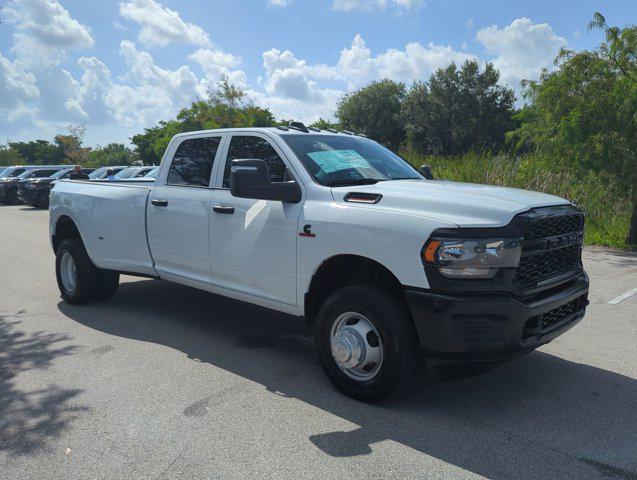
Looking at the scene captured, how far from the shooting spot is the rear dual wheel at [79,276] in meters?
6.35

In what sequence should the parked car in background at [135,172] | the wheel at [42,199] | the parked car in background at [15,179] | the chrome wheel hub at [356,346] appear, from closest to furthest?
the chrome wheel hub at [356,346], the parked car in background at [135,172], the wheel at [42,199], the parked car in background at [15,179]

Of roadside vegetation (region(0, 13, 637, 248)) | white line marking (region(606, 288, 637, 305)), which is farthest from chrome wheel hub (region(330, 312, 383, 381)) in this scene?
roadside vegetation (region(0, 13, 637, 248))

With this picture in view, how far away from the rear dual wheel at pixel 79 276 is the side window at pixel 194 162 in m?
1.69

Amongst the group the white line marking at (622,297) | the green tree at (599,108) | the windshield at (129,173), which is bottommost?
the white line marking at (622,297)

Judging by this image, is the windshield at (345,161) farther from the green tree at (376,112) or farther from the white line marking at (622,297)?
the green tree at (376,112)

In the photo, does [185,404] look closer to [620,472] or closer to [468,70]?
[620,472]

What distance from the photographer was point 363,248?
365cm

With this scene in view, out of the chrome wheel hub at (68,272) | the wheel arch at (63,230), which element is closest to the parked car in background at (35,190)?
the wheel arch at (63,230)

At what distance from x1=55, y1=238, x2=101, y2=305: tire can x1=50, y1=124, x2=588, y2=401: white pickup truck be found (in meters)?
1.08

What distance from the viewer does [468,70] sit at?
4450 cm

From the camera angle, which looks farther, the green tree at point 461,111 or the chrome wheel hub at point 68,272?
the green tree at point 461,111

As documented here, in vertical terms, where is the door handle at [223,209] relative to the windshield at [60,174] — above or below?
above

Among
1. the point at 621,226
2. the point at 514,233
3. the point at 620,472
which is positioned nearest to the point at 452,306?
the point at 514,233

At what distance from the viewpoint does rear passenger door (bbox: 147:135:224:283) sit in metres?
4.97
